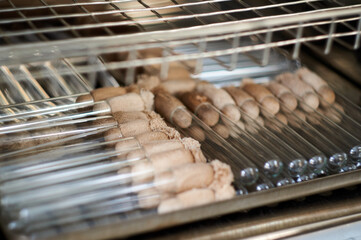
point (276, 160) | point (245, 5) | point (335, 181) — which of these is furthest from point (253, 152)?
point (245, 5)

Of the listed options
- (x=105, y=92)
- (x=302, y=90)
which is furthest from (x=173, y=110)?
(x=302, y=90)

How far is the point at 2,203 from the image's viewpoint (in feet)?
2.94

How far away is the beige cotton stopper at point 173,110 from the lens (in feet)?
4.10

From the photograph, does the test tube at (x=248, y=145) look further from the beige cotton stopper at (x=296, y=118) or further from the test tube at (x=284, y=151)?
the beige cotton stopper at (x=296, y=118)

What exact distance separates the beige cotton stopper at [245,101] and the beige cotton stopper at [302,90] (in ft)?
0.49

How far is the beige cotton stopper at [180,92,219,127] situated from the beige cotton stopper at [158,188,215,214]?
32cm

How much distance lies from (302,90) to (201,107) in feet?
1.08

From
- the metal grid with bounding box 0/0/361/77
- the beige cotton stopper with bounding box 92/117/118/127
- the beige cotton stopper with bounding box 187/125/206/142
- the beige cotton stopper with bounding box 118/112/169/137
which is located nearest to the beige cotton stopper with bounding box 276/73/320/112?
the metal grid with bounding box 0/0/361/77

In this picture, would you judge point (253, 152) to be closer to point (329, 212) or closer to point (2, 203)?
point (329, 212)

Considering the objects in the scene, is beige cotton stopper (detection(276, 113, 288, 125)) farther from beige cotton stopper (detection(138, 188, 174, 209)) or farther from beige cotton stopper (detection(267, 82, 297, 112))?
beige cotton stopper (detection(138, 188, 174, 209))

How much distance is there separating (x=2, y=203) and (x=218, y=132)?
1.81ft

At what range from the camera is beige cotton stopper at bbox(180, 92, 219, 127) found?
4.16ft

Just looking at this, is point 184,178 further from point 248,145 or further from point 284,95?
point 284,95

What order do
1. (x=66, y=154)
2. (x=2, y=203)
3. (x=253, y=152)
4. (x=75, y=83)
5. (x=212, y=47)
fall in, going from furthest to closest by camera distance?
(x=212, y=47) → (x=75, y=83) → (x=253, y=152) → (x=66, y=154) → (x=2, y=203)
